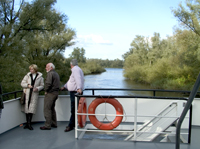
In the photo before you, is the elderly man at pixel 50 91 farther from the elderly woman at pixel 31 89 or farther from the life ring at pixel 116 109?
the life ring at pixel 116 109

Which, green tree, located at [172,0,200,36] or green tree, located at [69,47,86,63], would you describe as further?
green tree, located at [69,47,86,63]

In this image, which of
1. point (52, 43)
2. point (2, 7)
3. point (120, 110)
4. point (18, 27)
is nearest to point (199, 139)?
point (120, 110)

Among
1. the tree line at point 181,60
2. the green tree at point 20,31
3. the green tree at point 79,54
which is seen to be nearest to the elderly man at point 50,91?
the green tree at point 20,31

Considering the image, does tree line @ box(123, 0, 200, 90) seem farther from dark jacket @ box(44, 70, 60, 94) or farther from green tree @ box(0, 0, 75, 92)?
dark jacket @ box(44, 70, 60, 94)

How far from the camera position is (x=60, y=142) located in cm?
301

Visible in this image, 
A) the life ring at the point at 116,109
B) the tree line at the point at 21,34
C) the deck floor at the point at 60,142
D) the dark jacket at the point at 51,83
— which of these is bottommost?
the deck floor at the point at 60,142

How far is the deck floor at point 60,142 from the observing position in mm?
2829

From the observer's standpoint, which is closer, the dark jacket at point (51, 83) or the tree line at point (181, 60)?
the dark jacket at point (51, 83)

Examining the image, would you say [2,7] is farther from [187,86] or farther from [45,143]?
[187,86]

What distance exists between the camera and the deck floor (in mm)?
2829

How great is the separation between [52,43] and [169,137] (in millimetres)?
16790

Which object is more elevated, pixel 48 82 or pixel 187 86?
pixel 48 82

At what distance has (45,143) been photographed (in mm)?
2973

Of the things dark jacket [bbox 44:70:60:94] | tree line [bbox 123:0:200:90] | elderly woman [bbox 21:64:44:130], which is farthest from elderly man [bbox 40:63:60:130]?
tree line [bbox 123:0:200:90]
